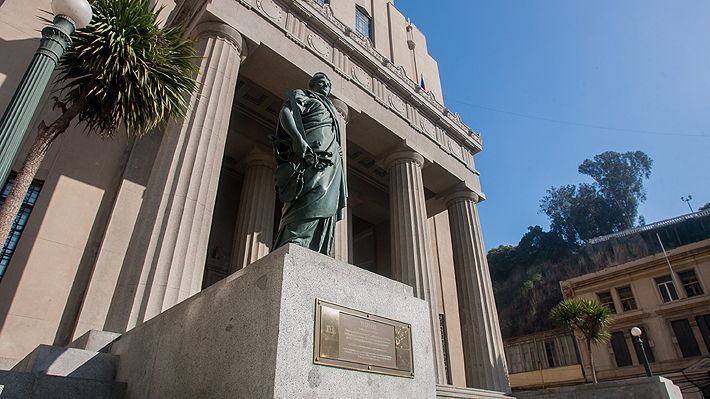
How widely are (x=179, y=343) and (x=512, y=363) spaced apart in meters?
41.2

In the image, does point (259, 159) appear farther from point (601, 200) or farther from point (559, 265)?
point (601, 200)

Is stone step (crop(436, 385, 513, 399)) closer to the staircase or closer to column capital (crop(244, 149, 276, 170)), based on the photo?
the staircase

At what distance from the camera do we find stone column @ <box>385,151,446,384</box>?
12773mm

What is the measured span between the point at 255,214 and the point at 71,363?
32.1 feet

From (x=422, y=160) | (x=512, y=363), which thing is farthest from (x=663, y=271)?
(x=422, y=160)

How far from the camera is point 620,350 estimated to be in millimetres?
30422

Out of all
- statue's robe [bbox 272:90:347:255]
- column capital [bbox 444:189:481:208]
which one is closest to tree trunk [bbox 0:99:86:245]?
statue's robe [bbox 272:90:347:255]

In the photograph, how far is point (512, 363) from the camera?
39.2 metres

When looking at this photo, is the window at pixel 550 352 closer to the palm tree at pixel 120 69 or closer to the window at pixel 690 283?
the window at pixel 690 283

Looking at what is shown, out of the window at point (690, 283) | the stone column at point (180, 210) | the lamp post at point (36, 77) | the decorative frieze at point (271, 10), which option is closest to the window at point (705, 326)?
the window at point (690, 283)

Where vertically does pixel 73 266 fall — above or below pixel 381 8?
below

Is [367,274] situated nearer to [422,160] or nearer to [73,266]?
[73,266]

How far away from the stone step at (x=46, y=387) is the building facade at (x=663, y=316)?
32523mm

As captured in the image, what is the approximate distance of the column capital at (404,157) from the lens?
50.2ft
